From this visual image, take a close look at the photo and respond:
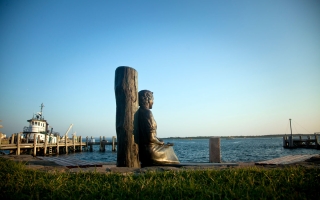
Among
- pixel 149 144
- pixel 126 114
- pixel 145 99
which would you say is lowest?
pixel 149 144

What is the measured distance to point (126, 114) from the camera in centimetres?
540

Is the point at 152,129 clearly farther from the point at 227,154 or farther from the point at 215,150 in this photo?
Result: the point at 227,154

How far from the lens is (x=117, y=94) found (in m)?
5.56

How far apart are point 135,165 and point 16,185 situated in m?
2.89

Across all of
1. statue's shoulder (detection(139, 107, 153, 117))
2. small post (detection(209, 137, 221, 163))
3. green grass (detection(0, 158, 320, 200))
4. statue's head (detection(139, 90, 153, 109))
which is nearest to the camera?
green grass (detection(0, 158, 320, 200))

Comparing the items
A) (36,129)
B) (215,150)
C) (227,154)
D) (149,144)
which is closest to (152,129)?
(149,144)

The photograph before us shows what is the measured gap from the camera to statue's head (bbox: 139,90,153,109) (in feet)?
20.2

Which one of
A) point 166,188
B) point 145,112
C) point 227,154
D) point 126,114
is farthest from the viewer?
point 227,154

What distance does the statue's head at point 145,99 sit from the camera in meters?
6.16

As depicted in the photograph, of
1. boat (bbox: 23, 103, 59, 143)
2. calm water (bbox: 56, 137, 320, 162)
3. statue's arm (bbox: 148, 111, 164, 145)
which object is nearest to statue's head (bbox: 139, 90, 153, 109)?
statue's arm (bbox: 148, 111, 164, 145)

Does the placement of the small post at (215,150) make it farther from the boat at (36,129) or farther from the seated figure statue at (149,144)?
the boat at (36,129)

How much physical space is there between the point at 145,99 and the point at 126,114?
1014 millimetres

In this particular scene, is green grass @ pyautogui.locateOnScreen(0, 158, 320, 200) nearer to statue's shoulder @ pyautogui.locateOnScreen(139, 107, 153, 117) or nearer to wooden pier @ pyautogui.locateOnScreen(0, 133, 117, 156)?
statue's shoulder @ pyautogui.locateOnScreen(139, 107, 153, 117)

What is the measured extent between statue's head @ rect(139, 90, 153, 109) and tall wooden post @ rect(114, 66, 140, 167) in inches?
18.7
